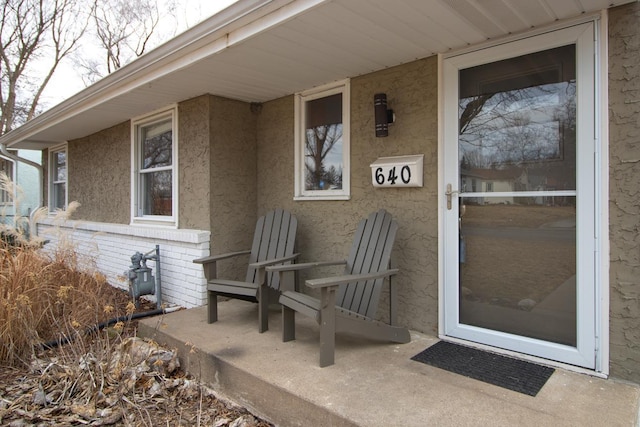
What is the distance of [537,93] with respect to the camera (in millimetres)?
2611

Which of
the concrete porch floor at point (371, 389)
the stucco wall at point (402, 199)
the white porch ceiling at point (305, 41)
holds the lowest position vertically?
the concrete porch floor at point (371, 389)

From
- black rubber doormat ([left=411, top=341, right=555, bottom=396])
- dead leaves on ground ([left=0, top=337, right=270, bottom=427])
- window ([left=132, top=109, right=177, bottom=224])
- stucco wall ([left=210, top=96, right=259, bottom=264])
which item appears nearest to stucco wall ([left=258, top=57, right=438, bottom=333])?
black rubber doormat ([left=411, top=341, right=555, bottom=396])

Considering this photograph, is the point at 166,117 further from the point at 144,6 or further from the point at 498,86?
the point at 144,6

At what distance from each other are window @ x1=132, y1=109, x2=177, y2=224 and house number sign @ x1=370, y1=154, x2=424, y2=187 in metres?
2.48

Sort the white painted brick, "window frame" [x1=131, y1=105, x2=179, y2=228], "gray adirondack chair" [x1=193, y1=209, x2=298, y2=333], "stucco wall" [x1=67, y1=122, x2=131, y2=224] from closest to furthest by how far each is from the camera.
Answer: "gray adirondack chair" [x1=193, y1=209, x2=298, y2=333] → the white painted brick → "window frame" [x1=131, y1=105, x2=179, y2=228] → "stucco wall" [x1=67, y1=122, x2=131, y2=224]

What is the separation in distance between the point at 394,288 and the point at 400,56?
1766mm

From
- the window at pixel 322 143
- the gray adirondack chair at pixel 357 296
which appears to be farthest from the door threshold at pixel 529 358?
the window at pixel 322 143

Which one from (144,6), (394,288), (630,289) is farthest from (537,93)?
(144,6)

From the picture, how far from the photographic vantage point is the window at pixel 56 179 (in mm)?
7738

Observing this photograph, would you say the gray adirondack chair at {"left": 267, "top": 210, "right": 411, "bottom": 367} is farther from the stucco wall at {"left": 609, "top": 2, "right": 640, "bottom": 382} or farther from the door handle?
the stucco wall at {"left": 609, "top": 2, "right": 640, "bottom": 382}

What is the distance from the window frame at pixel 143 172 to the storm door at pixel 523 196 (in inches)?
119

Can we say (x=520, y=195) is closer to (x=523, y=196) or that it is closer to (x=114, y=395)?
(x=523, y=196)

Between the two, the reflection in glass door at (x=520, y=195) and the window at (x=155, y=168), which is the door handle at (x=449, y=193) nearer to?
the reflection in glass door at (x=520, y=195)

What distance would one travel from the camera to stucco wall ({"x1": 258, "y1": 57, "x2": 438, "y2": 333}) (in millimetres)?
3084
